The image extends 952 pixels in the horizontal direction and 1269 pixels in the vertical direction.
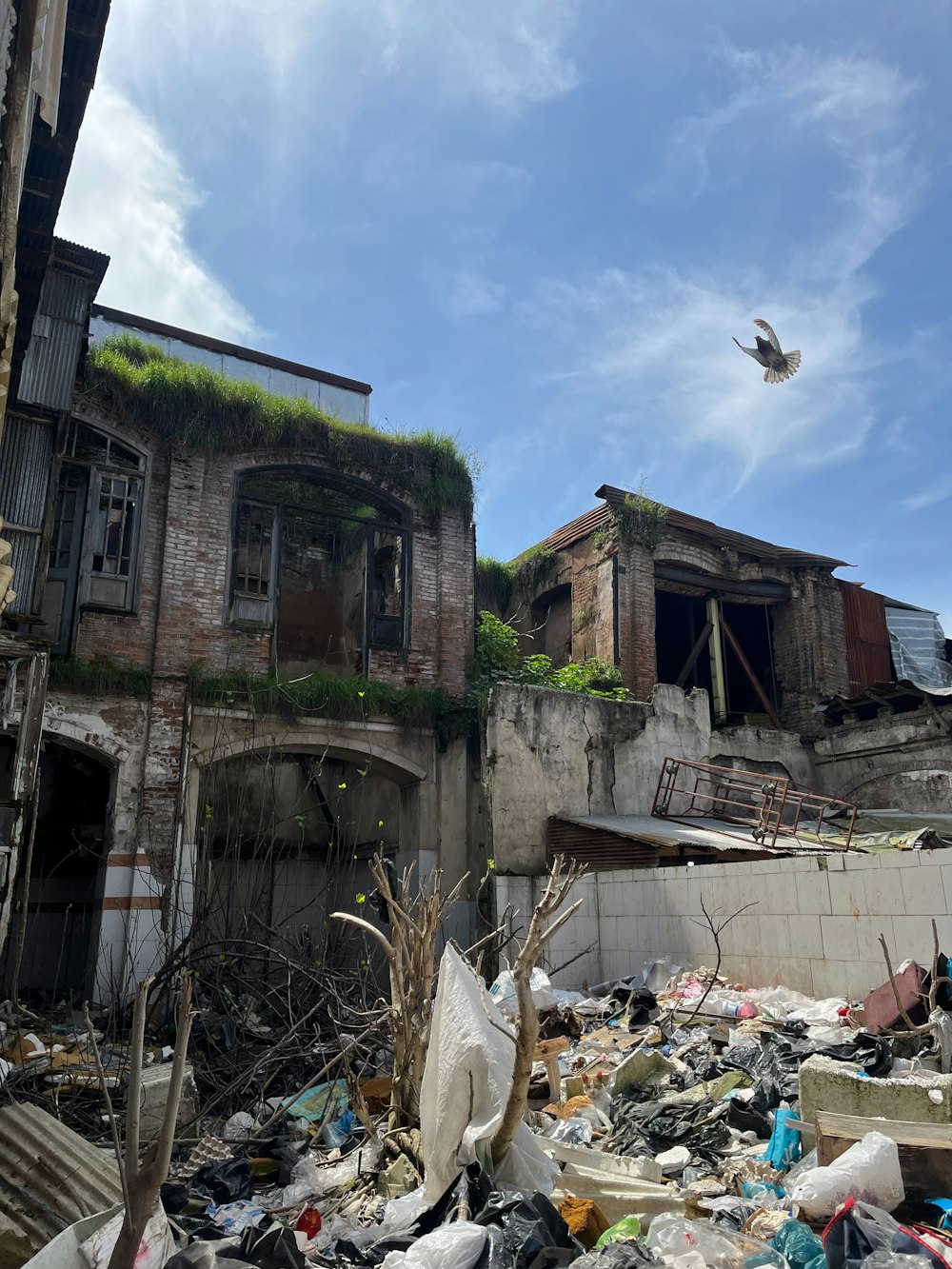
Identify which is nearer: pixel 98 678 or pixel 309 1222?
pixel 309 1222

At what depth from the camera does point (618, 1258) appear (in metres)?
3.38

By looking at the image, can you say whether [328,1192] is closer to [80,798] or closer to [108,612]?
[108,612]

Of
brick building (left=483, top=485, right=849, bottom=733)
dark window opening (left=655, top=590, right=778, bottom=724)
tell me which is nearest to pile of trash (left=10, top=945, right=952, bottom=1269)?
brick building (left=483, top=485, right=849, bottom=733)

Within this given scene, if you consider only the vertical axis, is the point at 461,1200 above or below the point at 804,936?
below

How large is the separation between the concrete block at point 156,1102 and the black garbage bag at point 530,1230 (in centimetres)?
329

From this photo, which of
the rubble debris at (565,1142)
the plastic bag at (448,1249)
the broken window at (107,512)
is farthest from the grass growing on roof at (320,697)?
the plastic bag at (448,1249)

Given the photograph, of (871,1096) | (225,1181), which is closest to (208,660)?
(225,1181)

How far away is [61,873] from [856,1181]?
40.3 ft

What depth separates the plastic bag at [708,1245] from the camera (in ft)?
11.9

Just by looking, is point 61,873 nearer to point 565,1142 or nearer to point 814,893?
point 565,1142

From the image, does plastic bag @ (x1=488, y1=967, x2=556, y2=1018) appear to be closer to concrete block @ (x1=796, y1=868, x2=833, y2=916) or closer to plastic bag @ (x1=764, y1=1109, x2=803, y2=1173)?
concrete block @ (x1=796, y1=868, x2=833, y2=916)

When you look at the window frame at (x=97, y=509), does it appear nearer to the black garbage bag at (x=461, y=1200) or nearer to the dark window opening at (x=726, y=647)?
the black garbage bag at (x=461, y=1200)

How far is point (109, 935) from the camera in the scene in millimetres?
10391

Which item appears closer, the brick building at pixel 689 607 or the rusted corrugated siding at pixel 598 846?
the rusted corrugated siding at pixel 598 846
